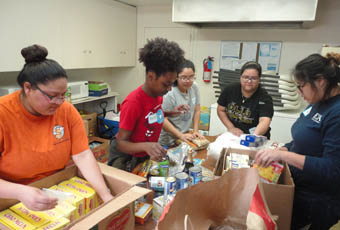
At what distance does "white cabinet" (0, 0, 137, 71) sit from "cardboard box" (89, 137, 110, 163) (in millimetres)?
1026

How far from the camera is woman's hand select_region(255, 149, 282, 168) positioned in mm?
1111

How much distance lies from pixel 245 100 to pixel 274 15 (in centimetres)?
116

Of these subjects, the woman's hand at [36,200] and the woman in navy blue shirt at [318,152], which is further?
the woman in navy blue shirt at [318,152]

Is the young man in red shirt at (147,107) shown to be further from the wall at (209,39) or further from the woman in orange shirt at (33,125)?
the wall at (209,39)

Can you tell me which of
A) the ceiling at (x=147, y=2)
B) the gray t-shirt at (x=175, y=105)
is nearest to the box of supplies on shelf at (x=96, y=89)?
the ceiling at (x=147, y=2)

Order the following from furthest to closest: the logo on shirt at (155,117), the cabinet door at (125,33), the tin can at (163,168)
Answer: the cabinet door at (125,33) → the logo on shirt at (155,117) → the tin can at (163,168)

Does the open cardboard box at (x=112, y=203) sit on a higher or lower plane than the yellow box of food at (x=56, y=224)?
higher

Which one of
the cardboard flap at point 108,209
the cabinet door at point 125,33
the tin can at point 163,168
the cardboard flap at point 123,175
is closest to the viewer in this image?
the cardboard flap at point 108,209

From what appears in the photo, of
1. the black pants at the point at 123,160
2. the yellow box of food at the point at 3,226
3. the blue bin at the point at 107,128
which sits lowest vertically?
the blue bin at the point at 107,128

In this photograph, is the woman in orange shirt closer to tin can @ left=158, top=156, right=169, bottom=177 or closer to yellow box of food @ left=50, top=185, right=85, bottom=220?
yellow box of food @ left=50, top=185, right=85, bottom=220

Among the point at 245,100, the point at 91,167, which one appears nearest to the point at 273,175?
the point at 91,167

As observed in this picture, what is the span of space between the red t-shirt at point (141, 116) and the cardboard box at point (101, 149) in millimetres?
1903

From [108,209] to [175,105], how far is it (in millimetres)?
1447

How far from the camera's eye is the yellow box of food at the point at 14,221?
32.9 inches
